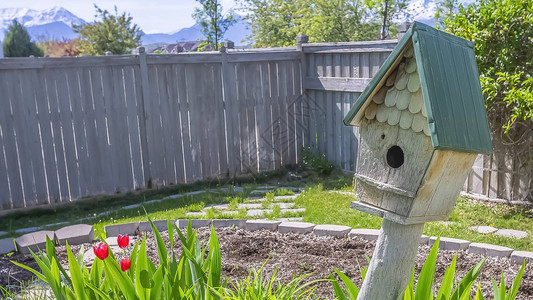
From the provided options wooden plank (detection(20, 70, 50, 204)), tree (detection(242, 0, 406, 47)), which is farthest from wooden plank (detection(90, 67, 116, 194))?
tree (detection(242, 0, 406, 47))

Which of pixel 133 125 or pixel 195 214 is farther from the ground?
pixel 133 125

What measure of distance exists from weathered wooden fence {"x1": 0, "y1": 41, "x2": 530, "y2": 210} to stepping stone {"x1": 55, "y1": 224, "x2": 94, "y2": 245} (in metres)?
2.02

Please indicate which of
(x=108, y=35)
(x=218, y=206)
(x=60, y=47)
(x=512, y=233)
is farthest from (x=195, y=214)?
(x=60, y=47)

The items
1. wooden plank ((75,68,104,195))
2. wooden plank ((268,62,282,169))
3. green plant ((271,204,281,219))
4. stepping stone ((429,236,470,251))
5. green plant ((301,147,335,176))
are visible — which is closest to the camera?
stepping stone ((429,236,470,251))

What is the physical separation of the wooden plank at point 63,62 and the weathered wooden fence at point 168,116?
0.01 meters

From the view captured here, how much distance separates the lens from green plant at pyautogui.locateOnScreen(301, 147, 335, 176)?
25.7ft

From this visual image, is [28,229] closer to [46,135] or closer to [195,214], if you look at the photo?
[46,135]

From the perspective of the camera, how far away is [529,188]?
5.65 m

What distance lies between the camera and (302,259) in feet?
13.6

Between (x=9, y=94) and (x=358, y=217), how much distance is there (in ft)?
13.9

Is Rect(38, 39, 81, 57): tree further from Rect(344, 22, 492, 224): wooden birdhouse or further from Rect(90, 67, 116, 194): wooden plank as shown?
Rect(344, 22, 492, 224): wooden birdhouse

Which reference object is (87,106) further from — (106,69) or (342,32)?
(342,32)

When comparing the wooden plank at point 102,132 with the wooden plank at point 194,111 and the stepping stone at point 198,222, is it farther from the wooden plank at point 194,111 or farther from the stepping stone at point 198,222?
the stepping stone at point 198,222

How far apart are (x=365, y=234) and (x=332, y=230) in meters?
0.29
